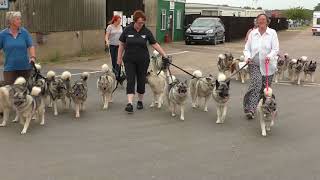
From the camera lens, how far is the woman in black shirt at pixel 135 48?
34.1 ft

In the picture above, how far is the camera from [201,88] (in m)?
10.8

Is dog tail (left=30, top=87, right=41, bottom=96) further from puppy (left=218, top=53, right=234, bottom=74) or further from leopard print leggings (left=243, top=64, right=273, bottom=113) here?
puppy (left=218, top=53, right=234, bottom=74)

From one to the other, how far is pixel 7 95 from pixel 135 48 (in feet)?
9.52

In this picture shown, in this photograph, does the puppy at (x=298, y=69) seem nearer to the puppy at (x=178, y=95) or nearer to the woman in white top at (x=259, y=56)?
the woman in white top at (x=259, y=56)

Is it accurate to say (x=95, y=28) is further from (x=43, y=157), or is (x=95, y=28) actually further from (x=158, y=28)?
(x=43, y=157)

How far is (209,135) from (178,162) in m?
1.84

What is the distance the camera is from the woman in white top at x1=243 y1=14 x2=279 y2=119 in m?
9.61

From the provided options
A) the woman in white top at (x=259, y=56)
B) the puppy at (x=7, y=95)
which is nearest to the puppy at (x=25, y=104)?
the puppy at (x=7, y=95)

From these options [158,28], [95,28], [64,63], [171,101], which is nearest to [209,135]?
[171,101]

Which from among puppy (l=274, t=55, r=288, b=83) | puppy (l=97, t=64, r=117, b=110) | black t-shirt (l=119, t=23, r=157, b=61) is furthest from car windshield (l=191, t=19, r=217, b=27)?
black t-shirt (l=119, t=23, r=157, b=61)

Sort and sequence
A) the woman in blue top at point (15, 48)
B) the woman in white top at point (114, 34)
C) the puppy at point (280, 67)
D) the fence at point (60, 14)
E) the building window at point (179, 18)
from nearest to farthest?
the woman in blue top at point (15, 48) < the woman in white top at point (114, 34) < the puppy at point (280, 67) < the fence at point (60, 14) < the building window at point (179, 18)

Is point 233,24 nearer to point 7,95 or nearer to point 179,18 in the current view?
point 179,18

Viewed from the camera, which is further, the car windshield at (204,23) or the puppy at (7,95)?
the car windshield at (204,23)

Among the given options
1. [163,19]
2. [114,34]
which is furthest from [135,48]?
[163,19]
